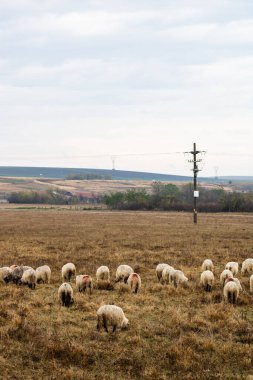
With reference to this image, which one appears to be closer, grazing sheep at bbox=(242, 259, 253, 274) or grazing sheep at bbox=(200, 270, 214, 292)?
grazing sheep at bbox=(200, 270, 214, 292)

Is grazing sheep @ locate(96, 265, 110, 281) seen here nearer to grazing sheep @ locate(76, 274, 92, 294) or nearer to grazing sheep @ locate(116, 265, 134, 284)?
grazing sheep @ locate(116, 265, 134, 284)

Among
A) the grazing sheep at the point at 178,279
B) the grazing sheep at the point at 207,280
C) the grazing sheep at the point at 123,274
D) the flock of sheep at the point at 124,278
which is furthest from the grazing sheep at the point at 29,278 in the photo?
the grazing sheep at the point at 207,280

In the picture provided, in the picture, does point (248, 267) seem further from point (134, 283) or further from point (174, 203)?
point (174, 203)

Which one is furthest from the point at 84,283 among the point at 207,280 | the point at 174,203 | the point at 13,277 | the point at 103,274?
the point at 174,203

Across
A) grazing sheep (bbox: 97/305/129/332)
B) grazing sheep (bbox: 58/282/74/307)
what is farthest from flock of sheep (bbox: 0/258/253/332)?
grazing sheep (bbox: 97/305/129/332)

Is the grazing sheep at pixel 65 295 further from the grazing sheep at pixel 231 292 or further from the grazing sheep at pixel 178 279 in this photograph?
the grazing sheep at pixel 231 292

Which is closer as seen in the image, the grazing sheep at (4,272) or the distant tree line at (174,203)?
the grazing sheep at (4,272)

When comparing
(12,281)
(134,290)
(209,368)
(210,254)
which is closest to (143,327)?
(209,368)

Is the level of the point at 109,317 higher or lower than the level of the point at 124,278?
higher

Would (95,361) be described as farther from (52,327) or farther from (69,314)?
(69,314)

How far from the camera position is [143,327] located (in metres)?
12.4

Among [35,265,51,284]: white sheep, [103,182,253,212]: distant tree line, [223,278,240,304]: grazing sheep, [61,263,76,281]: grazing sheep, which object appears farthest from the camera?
[103,182,253,212]: distant tree line

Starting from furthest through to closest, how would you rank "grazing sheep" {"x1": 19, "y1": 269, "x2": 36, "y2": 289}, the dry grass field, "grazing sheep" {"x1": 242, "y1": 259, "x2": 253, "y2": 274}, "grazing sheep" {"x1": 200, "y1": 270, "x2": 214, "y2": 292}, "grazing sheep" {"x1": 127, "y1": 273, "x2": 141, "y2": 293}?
"grazing sheep" {"x1": 242, "y1": 259, "x2": 253, "y2": 274}
"grazing sheep" {"x1": 19, "y1": 269, "x2": 36, "y2": 289}
"grazing sheep" {"x1": 200, "y1": 270, "x2": 214, "y2": 292}
"grazing sheep" {"x1": 127, "y1": 273, "x2": 141, "y2": 293}
the dry grass field

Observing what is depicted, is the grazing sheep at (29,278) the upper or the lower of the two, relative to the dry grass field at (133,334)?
upper
